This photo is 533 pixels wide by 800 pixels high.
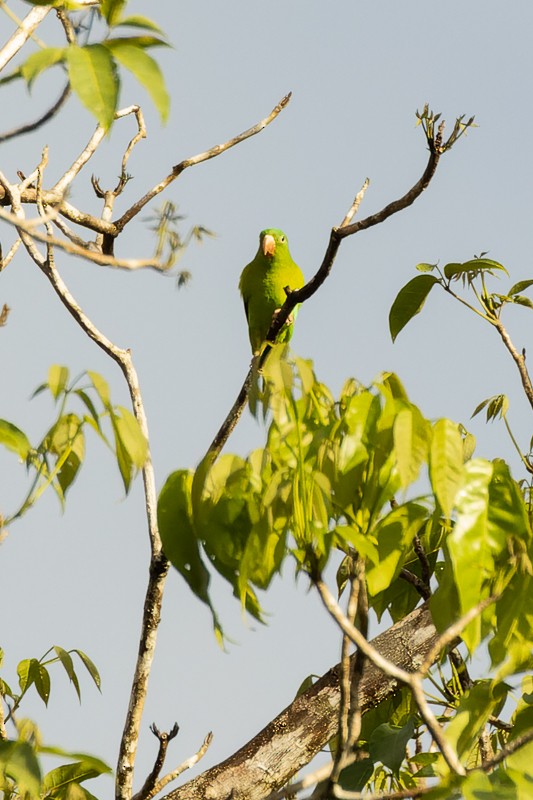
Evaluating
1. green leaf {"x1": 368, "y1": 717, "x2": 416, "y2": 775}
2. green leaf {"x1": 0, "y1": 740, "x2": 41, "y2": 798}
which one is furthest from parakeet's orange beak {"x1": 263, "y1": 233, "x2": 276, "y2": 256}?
green leaf {"x1": 0, "y1": 740, "x2": 41, "y2": 798}

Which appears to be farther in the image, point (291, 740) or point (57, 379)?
point (291, 740)

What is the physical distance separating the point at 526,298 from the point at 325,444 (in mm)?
1290

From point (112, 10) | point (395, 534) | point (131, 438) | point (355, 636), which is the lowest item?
point (355, 636)

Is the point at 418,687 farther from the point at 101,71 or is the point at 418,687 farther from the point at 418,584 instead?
the point at 418,584

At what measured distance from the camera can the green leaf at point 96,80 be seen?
1.16m

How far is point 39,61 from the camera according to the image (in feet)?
3.87


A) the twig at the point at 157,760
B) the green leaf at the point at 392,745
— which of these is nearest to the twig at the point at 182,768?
the twig at the point at 157,760

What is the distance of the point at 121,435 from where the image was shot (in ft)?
4.71

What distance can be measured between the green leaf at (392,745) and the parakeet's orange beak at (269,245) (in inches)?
161

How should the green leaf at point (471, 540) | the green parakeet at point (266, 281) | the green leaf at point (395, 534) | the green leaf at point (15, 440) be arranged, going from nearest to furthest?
the green leaf at point (471, 540) → the green leaf at point (395, 534) → the green leaf at point (15, 440) → the green parakeet at point (266, 281)

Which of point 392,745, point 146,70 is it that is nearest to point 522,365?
point 392,745

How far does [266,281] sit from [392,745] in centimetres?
406

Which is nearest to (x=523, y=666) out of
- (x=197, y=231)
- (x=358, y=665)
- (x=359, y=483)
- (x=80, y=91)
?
(x=358, y=665)

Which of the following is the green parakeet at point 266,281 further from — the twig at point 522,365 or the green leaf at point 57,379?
the green leaf at point 57,379
